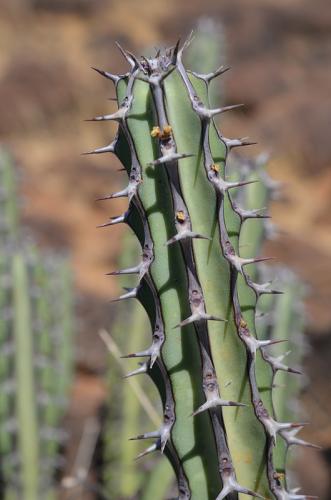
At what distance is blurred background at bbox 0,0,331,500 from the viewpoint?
5.15 metres

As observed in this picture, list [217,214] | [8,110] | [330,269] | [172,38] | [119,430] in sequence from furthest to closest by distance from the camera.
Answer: [172,38]
[8,110]
[330,269]
[119,430]
[217,214]

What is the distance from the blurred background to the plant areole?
2.46 metres

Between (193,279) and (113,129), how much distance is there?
34.0ft

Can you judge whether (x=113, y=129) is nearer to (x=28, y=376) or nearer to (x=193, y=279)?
(x=28, y=376)

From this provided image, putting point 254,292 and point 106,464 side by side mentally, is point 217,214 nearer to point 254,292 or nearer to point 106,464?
point 254,292

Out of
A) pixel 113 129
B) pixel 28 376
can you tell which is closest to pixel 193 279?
pixel 28 376

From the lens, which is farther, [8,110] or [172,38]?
[172,38]

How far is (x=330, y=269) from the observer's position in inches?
250

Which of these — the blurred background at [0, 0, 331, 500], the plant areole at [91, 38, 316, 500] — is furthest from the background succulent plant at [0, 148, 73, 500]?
the plant areole at [91, 38, 316, 500]

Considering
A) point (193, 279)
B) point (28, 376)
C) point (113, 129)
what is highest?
point (193, 279)

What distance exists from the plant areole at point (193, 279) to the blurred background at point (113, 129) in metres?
2.46

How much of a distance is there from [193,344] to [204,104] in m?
0.39

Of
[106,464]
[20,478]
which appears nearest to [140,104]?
[20,478]

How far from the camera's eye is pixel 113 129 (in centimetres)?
1154
